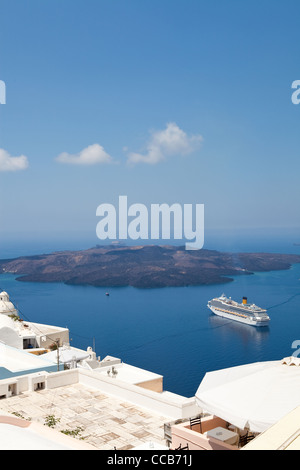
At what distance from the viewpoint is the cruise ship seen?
35750 mm

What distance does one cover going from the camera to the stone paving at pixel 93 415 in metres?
4.93

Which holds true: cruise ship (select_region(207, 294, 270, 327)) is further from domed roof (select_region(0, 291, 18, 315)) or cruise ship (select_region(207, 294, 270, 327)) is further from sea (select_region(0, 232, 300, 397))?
domed roof (select_region(0, 291, 18, 315))

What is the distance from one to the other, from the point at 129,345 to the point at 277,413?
2809 centimetres

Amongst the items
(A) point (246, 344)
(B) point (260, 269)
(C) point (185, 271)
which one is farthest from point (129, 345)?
(B) point (260, 269)

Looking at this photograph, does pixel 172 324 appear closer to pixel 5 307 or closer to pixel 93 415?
pixel 5 307

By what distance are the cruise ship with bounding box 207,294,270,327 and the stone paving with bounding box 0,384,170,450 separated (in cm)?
3097

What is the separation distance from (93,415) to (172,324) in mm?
31296

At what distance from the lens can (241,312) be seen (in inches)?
1512

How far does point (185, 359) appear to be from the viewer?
26.1 meters

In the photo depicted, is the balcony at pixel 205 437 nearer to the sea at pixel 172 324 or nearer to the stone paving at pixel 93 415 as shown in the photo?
the stone paving at pixel 93 415

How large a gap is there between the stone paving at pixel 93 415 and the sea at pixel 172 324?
9.76 metres

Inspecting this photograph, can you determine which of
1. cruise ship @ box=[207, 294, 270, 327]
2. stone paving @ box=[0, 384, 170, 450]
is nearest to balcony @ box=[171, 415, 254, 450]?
stone paving @ box=[0, 384, 170, 450]

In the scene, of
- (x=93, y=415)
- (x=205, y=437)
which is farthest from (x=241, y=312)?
(x=205, y=437)
